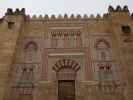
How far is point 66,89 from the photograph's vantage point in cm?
884

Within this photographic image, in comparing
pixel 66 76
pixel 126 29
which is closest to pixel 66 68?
pixel 66 76

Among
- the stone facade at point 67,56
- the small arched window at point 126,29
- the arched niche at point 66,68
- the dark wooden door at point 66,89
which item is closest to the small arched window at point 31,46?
the stone facade at point 67,56

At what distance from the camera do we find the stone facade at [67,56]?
8633mm

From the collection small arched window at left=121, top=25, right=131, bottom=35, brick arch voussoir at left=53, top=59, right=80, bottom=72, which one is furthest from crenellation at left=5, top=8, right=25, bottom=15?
small arched window at left=121, top=25, right=131, bottom=35

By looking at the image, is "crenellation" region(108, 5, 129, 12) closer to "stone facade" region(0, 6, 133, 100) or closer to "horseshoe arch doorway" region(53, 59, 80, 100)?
"stone facade" region(0, 6, 133, 100)

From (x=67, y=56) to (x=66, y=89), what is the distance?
128cm

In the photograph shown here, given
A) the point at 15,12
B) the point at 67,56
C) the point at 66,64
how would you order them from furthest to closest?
the point at 15,12, the point at 67,56, the point at 66,64

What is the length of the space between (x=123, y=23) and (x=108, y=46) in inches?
47.2

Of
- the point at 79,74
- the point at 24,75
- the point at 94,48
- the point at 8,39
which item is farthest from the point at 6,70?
the point at 94,48

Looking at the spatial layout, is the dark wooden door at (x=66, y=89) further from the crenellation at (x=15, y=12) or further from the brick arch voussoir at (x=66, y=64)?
the crenellation at (x=15, y=12)

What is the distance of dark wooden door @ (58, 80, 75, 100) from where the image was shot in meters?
8.65

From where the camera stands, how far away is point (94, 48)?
31.7 feet

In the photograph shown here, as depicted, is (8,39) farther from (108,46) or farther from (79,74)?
(108,46)

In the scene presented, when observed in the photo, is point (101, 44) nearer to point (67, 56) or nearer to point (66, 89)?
point (67, 56)
